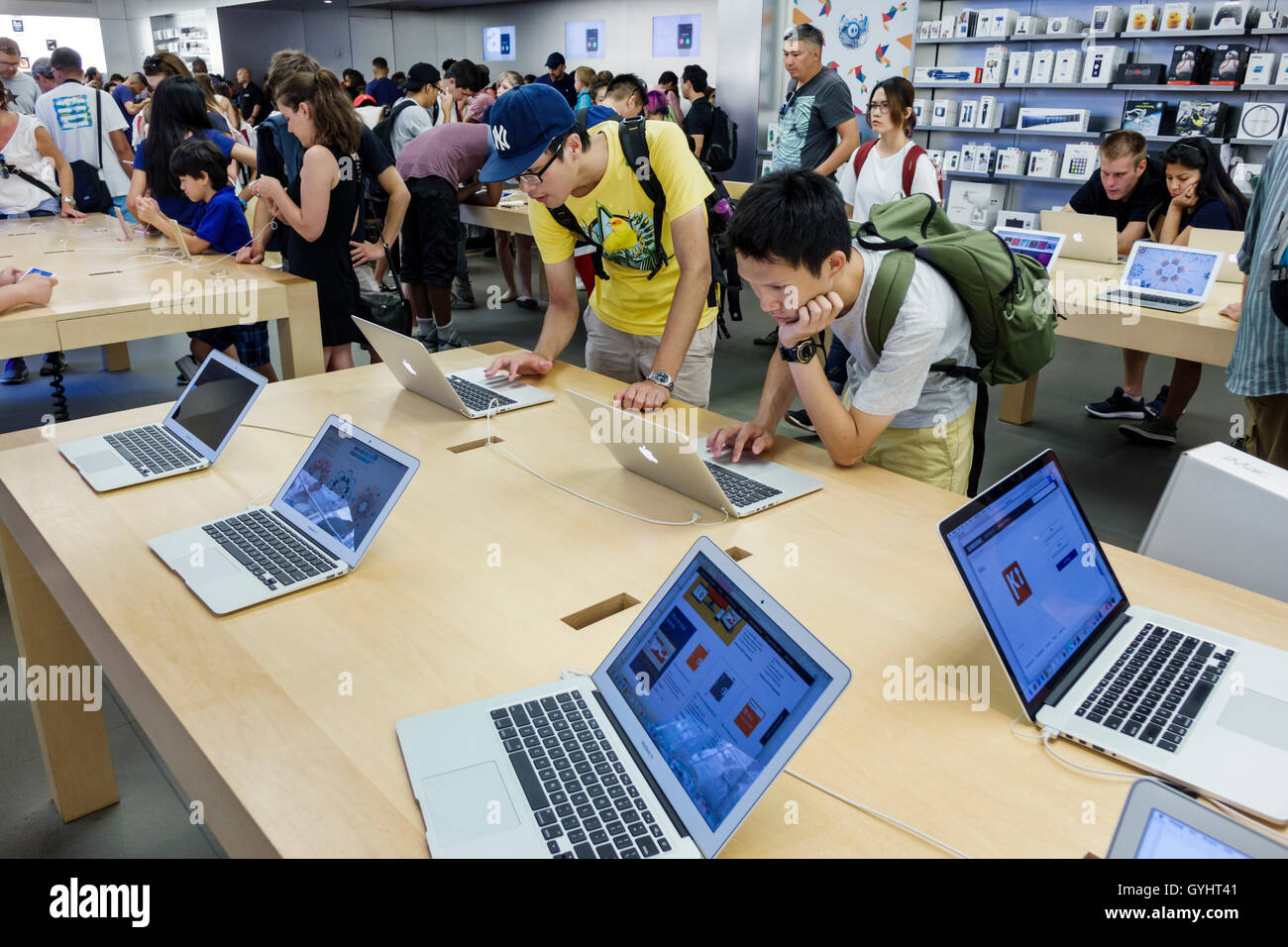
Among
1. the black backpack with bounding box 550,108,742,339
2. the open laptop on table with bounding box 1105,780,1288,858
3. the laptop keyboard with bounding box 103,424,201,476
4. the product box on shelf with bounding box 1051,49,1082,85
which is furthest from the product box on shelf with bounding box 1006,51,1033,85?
the open laptop on table with bounding box 1105,780,1288,858

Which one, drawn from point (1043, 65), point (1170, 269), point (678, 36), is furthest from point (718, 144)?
point (1170, 269)

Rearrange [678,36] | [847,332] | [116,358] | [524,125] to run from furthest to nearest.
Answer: [678,36]
[116,358]
[524,125]
[847,332]

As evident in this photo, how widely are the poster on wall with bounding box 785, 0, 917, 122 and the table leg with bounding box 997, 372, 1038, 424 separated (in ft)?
13.6

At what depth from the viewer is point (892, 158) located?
4574 millimetres

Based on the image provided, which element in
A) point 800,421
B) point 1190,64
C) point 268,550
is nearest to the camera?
point 268,550

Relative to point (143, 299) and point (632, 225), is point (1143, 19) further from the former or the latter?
point (143, 299)

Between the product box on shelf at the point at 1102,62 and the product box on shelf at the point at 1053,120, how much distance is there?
0.79ft

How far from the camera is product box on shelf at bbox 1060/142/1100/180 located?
650 cm

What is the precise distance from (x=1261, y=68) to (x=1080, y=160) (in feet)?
3.89

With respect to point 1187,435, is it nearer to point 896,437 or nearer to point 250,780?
point 896,437

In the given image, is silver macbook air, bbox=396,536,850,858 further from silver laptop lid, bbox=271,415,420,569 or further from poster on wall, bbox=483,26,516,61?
poster on wall, bbox=483,26,516,61

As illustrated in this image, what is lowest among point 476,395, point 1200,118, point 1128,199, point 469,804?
point 469,804
